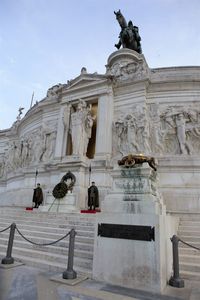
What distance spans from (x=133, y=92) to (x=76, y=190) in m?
8.40

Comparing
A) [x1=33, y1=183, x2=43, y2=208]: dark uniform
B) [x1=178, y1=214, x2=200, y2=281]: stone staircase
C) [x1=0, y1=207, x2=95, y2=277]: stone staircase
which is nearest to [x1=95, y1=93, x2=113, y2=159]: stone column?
[x1=33, y1=183, x2=43, y2=208]: dark uniform

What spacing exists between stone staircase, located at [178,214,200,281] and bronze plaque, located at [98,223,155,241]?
5.98 ft

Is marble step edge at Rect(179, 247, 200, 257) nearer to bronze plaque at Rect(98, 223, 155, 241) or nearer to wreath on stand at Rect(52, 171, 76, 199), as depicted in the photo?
bronze plaque at Rect(98, 223, 155, 241)

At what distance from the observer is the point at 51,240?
825cm

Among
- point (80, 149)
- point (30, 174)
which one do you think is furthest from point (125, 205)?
point (30, 174)

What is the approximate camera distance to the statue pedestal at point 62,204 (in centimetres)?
1325

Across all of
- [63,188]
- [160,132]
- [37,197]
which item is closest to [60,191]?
[63,188]

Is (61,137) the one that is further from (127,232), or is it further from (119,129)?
(127,232)

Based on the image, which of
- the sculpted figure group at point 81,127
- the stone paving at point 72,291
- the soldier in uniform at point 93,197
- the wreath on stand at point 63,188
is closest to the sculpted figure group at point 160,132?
the sculpted figure group at point 81,127

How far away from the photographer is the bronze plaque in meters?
5.20

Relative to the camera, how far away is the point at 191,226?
918 centimetres

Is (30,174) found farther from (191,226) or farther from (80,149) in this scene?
(191,226)

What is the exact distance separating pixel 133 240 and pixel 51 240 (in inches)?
162

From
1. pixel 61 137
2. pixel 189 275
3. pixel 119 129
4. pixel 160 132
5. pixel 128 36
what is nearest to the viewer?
pixel 189 275
